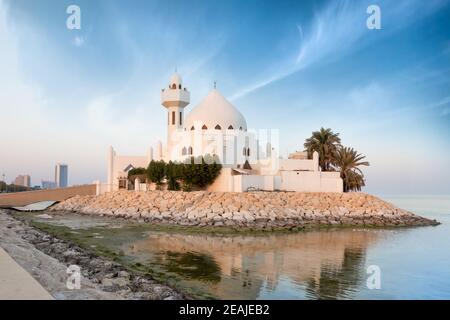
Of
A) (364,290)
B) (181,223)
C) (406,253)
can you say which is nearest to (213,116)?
(181,223)

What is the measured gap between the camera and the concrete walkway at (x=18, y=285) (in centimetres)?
643

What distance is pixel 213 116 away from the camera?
36062 millimetres

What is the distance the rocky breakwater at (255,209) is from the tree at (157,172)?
2136 millimetres

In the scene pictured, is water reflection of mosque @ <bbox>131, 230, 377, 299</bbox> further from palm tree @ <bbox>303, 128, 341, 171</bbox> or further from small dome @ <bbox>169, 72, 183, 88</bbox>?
small dome @ <bbox>169, 72, 183, 88</bbox>

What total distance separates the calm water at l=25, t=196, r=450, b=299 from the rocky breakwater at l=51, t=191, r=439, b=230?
155 inches

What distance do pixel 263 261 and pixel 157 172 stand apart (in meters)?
20.5

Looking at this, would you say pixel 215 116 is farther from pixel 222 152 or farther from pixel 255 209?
pixel 255 209

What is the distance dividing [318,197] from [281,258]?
51.5ft

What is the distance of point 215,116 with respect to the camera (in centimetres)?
3606

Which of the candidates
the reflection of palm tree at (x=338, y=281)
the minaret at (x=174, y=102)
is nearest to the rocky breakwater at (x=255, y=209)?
the minaret at (x=174, y=102)

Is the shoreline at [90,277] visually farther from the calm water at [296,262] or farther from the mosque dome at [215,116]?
the mosque dome at [215,116]

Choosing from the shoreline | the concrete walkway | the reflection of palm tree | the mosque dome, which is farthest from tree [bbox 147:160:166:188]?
the concrete walkway

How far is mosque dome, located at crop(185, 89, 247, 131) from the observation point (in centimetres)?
3588
